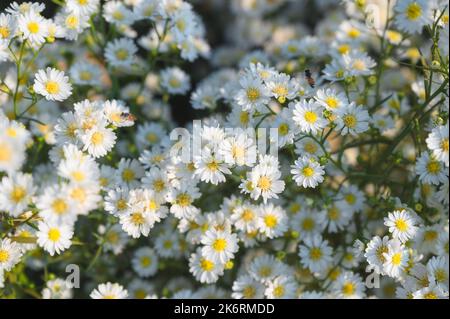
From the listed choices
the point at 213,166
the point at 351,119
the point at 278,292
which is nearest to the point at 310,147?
the point at 351,119

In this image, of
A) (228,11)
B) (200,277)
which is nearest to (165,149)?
(200,277)

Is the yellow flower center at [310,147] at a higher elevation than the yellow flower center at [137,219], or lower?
higher

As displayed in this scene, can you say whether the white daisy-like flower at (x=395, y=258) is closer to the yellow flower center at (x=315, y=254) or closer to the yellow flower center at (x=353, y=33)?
the yellow flower center at (x=315, y=254)

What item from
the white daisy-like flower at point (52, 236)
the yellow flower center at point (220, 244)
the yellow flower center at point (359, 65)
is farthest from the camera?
the yellow flower center at point (359, 65)

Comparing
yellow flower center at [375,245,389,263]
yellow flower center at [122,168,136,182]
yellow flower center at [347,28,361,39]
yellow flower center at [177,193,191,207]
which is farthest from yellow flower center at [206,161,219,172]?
yellow flower center at [347,28,361,39]

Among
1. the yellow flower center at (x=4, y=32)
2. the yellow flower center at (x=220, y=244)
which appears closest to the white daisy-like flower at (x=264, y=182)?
the yellow flower center at (x=220, y=244)
